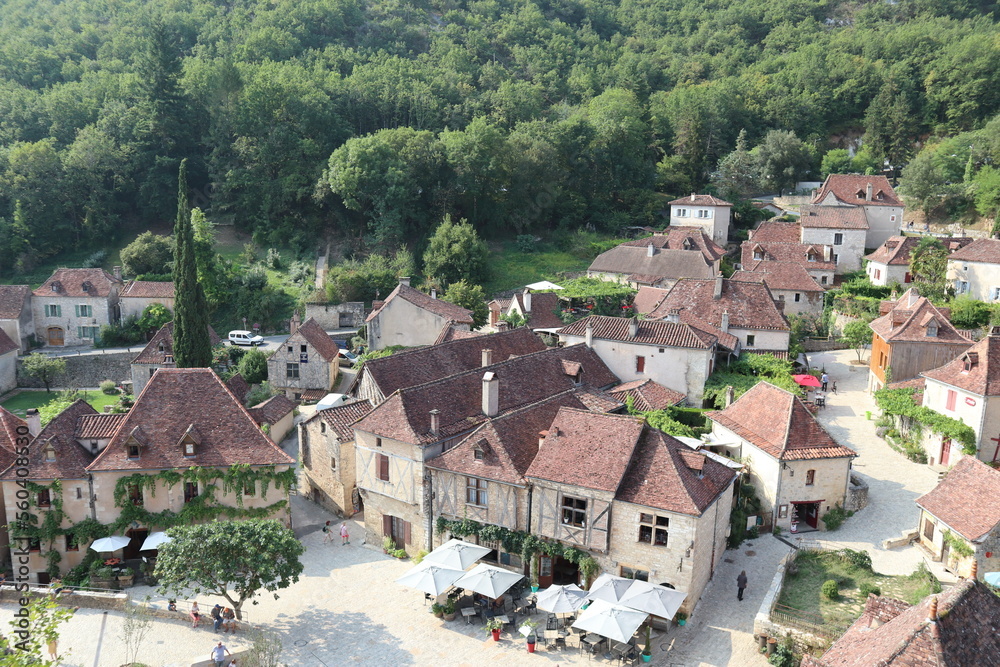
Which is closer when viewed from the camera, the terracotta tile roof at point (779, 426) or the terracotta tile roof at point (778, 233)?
the terracotta tile roof at point (779, 426)

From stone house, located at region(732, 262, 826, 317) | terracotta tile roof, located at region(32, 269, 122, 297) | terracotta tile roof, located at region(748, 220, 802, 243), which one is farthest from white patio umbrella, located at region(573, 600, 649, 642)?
terracotta tile roof, located at region(32, 269, 122, 297)

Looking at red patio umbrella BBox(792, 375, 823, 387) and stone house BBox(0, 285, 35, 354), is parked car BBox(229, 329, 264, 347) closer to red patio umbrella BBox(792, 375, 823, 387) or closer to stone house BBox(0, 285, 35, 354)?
stone house BBox(0, 285, 35, 354)

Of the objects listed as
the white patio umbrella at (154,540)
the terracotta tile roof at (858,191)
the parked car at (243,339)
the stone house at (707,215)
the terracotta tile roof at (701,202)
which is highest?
the terracotta tile roof at (858,191)

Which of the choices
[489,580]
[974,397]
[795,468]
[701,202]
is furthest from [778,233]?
[489,580]

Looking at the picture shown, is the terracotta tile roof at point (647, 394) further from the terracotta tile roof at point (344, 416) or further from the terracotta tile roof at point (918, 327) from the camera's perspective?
the terracotta tile roof at point (918, 327)

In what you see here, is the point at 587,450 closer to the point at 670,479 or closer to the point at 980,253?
the point at 670,479

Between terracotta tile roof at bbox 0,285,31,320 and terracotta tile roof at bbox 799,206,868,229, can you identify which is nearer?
terracotta tile roof at bbox 0,285,31,320

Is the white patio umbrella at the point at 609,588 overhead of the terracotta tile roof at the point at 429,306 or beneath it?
beneath

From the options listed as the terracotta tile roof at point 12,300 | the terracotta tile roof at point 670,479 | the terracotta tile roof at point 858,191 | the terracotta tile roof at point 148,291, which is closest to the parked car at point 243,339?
the terracotta tile roof at point 148,291
